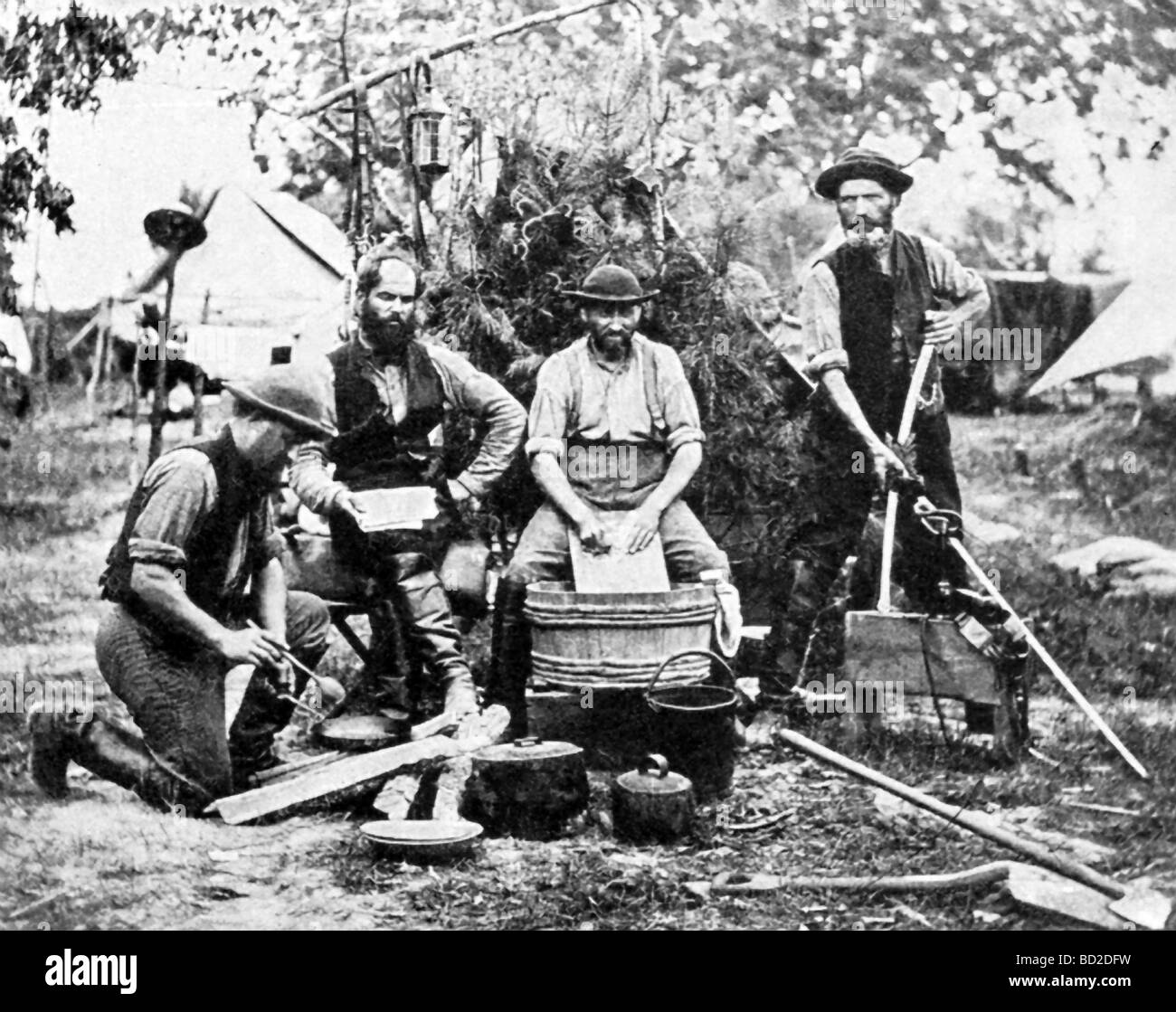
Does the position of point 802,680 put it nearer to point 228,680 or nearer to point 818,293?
point 818,293

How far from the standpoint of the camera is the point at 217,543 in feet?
17.3

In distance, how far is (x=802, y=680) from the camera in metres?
5.79

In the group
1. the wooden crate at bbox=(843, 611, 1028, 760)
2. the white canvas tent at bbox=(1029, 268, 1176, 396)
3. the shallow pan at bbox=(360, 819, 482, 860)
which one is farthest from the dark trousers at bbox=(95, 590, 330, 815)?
the white canvas tent at bbox=(1029, 268, 1176, 396)

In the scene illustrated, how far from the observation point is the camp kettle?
508 cm

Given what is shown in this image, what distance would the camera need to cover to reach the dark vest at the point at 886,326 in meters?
5.78

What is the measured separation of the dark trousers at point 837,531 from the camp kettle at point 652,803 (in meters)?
0.88

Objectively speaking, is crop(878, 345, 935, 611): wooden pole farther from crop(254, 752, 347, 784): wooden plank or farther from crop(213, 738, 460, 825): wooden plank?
crop(254, 752, 347, 784): wooden plank

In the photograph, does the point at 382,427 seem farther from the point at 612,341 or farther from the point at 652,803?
the point at 652,803

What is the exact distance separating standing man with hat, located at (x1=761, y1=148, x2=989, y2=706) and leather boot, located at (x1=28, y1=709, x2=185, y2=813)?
8.40 ft

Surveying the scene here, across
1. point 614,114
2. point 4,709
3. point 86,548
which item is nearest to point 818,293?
point 614,114

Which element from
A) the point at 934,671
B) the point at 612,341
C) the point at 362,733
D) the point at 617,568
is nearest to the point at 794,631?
the point at 934,671

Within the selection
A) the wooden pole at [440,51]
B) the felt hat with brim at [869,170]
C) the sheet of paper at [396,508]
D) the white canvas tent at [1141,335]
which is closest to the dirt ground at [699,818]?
the white canvas tent at [1141,335]

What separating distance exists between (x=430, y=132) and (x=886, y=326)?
2157 millimetres
